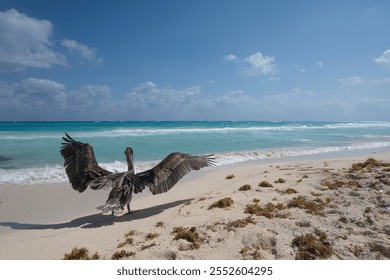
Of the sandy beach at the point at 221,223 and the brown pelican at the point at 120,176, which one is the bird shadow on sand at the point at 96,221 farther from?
the brown pelican at the point at 120,176

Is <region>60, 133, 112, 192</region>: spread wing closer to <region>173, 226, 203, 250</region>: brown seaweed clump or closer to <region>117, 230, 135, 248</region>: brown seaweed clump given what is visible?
<region>117, 230, 135, 248</region>: brown seaweed clump

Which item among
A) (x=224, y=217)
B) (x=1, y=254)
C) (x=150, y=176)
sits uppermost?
(x=150, y=176)

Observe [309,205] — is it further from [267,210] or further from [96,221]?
[96,221]

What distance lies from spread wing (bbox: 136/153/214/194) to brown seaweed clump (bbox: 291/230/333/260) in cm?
319

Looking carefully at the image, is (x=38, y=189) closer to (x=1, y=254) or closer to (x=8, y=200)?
(x=8, y=200)

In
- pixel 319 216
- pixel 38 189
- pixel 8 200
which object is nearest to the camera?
pixel 319 216

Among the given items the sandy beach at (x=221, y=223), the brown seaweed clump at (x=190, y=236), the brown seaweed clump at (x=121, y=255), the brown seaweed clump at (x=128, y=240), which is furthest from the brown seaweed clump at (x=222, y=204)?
A: the brown seaweed clump at (x=121, y=255)

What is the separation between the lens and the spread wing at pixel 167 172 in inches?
241

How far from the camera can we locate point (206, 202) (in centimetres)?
608

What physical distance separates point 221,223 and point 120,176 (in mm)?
2785

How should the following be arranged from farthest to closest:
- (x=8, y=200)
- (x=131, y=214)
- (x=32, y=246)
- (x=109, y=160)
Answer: (x=109, y=160) → (x=8, y=200) → (x=131, y=214) → (x=32, y=246)

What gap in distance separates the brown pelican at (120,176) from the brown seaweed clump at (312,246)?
10.6ft
